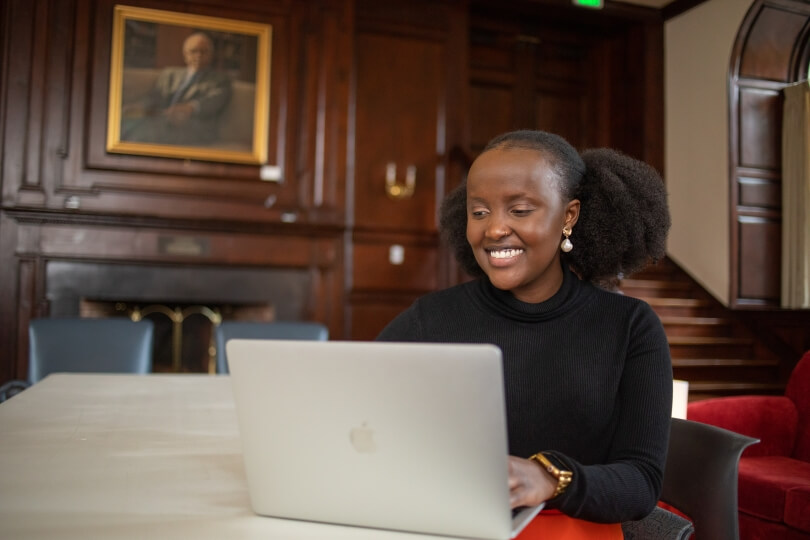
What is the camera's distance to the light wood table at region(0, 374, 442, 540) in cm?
83

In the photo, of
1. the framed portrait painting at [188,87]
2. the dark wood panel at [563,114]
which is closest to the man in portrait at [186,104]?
the framed portrait painting at [188,87]

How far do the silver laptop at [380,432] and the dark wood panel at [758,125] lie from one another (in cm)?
569

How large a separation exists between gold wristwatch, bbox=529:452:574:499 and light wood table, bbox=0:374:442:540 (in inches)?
7.7

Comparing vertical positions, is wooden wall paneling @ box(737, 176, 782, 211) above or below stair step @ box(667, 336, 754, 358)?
above

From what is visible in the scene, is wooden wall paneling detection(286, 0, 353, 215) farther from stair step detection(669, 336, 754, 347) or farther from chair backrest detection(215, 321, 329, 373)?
stair step detection(669, 336, 754, 347)

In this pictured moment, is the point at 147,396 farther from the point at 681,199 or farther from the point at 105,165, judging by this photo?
the point at 681,199

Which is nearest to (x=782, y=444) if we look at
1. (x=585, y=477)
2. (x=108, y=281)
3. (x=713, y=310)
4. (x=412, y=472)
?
(x=585, y=477)

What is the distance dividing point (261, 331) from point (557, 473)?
6.99ft

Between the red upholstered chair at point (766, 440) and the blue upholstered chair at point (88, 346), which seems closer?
the red upholstered chair at point (766, 440)

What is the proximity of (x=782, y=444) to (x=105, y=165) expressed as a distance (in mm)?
4314

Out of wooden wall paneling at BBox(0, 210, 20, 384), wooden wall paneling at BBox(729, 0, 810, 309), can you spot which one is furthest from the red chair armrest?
wooden wall paneling at BBox(0, 210, 20, 384)

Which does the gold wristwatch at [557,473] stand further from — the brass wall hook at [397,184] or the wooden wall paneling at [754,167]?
the wooden wall paneling at [754,167]

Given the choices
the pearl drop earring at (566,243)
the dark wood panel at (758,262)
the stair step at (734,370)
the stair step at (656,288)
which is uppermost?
the dark wood panel at (758,262)

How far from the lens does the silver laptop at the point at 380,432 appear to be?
0.72 metres
